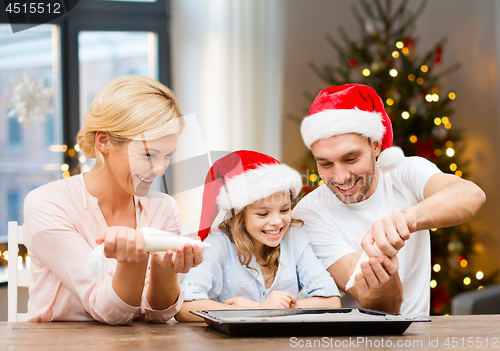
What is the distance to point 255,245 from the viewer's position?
1.30 m

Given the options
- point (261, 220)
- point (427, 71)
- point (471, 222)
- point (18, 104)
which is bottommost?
point (471, 222)

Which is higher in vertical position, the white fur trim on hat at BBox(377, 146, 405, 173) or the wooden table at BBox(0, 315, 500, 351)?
the white fur trim on hat at BBox(377, 146, 405, 173)

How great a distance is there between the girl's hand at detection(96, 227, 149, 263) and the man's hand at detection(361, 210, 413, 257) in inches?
17.7

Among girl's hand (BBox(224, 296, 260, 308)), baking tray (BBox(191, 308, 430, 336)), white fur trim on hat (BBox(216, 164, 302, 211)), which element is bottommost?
girl's hand (BBox(224, 296, 260, 308))

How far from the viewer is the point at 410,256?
1353mm

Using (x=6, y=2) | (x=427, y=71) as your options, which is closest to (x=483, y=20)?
(x=427, y=71)

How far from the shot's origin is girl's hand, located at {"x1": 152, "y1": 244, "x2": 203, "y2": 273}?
865 millimetres

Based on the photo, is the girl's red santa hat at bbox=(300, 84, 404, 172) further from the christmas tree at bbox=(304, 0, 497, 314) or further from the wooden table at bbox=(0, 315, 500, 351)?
the christmas tree at bbox=(304, 0, 497, 314)

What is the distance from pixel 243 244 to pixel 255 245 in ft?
0.20

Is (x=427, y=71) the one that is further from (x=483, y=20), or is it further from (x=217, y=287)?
(x=217, y=287)

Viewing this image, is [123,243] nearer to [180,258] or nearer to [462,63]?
[180,258]

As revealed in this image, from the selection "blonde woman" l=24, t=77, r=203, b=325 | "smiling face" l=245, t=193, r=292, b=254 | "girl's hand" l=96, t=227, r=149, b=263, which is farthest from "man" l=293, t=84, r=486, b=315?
"girl's hand" l=96, t=227, r=149, b=263

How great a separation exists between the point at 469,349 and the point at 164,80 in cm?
271

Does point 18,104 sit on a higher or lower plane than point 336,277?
higher
